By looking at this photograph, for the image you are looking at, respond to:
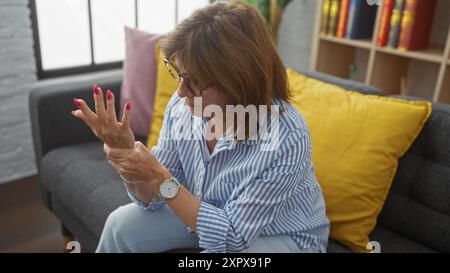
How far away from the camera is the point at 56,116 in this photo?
1.69 m

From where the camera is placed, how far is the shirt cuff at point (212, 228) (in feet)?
3.20

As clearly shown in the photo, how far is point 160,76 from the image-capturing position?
172cm

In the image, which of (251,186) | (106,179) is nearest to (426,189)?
(251,186)

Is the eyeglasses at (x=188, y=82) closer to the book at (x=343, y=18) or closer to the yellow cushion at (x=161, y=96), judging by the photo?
the yellow cushion at (x=161, y=96)

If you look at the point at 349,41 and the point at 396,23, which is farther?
the point at 349,41

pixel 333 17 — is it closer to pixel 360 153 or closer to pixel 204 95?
pixel 360 153

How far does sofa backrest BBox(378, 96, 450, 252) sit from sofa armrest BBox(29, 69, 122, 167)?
1206 mm

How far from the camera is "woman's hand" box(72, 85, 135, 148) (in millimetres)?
925

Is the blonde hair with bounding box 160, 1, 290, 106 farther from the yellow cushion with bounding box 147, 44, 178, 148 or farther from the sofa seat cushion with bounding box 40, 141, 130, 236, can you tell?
the yellow cushion with bounding box 147, 44, 178, 148

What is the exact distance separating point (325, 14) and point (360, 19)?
201 millimetres

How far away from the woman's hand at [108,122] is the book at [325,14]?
1650mm

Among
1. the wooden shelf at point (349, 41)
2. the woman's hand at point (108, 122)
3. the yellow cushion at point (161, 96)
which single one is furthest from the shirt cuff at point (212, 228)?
the wooden shelf at point (349, 41)
